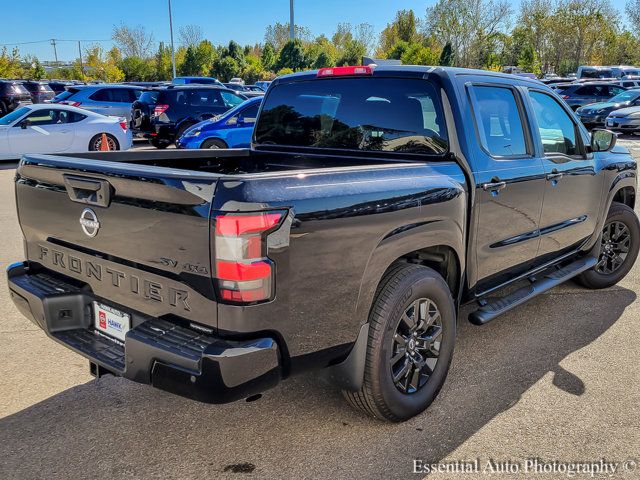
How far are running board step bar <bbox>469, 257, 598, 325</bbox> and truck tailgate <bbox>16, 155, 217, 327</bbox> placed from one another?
1.99 m

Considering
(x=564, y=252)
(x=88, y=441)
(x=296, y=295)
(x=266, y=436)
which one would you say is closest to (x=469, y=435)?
(x=266, y=436)

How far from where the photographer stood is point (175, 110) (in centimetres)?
1591

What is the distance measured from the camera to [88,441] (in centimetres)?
303

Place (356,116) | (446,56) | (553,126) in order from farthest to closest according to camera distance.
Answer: (446,56) < (553,126) < (356,116)

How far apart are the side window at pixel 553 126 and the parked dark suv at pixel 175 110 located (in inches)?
494

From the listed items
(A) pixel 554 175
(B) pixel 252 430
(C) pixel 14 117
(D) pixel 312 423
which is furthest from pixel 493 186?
(C) pixel 14 117

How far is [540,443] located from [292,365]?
4.75ft

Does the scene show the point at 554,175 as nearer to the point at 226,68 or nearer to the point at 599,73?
the point at 599,73

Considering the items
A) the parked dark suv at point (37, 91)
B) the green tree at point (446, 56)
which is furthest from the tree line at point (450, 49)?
the parked dark suv at point (37, 91)

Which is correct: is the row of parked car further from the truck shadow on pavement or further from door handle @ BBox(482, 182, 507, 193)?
the truck shadow on pavement

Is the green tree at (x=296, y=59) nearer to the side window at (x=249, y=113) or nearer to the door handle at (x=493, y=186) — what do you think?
the side window at (x=249, y=113)

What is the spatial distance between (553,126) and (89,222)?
11.6ft

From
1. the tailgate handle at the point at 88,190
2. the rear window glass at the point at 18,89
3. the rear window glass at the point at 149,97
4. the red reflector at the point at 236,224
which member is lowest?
the red reflector at the point at 236,224

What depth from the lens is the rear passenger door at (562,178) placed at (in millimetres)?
4318
